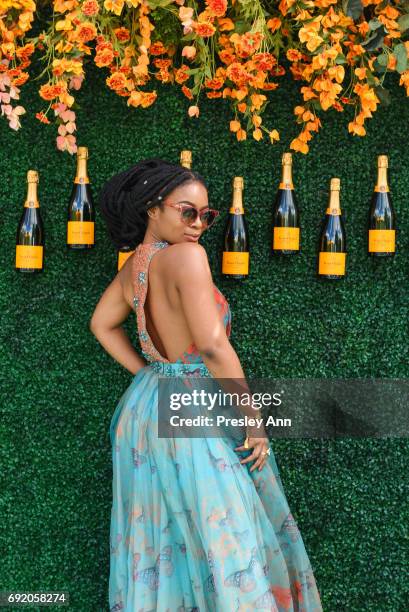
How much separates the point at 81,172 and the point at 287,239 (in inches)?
27.4

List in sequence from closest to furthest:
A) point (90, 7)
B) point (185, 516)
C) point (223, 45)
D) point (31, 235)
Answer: point (185, 516) < point (90, 7) < point (223, 45) < point (31, 235)

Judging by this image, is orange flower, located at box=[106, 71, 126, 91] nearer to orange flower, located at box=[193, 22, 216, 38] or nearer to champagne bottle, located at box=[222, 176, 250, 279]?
orange flower, located at box=[193, 22, 216, 38]

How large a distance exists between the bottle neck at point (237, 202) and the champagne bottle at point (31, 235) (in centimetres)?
63

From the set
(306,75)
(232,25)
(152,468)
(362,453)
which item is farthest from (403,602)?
(232,25)

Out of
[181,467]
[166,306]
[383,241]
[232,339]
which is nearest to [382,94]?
[383,241]

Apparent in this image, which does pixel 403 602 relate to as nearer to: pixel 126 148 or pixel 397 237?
pixel 397 237

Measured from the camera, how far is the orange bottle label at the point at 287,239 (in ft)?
7.14

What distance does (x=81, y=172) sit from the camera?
7.15ft

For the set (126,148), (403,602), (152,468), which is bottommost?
(403,602)

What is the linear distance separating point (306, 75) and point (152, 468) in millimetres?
1200

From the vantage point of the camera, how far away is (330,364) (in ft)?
7.54

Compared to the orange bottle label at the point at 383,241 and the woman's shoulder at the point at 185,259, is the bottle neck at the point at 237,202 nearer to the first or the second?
the orange bottle label at the point at 383,241

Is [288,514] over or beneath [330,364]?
beneath

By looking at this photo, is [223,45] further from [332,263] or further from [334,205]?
[332,263]
